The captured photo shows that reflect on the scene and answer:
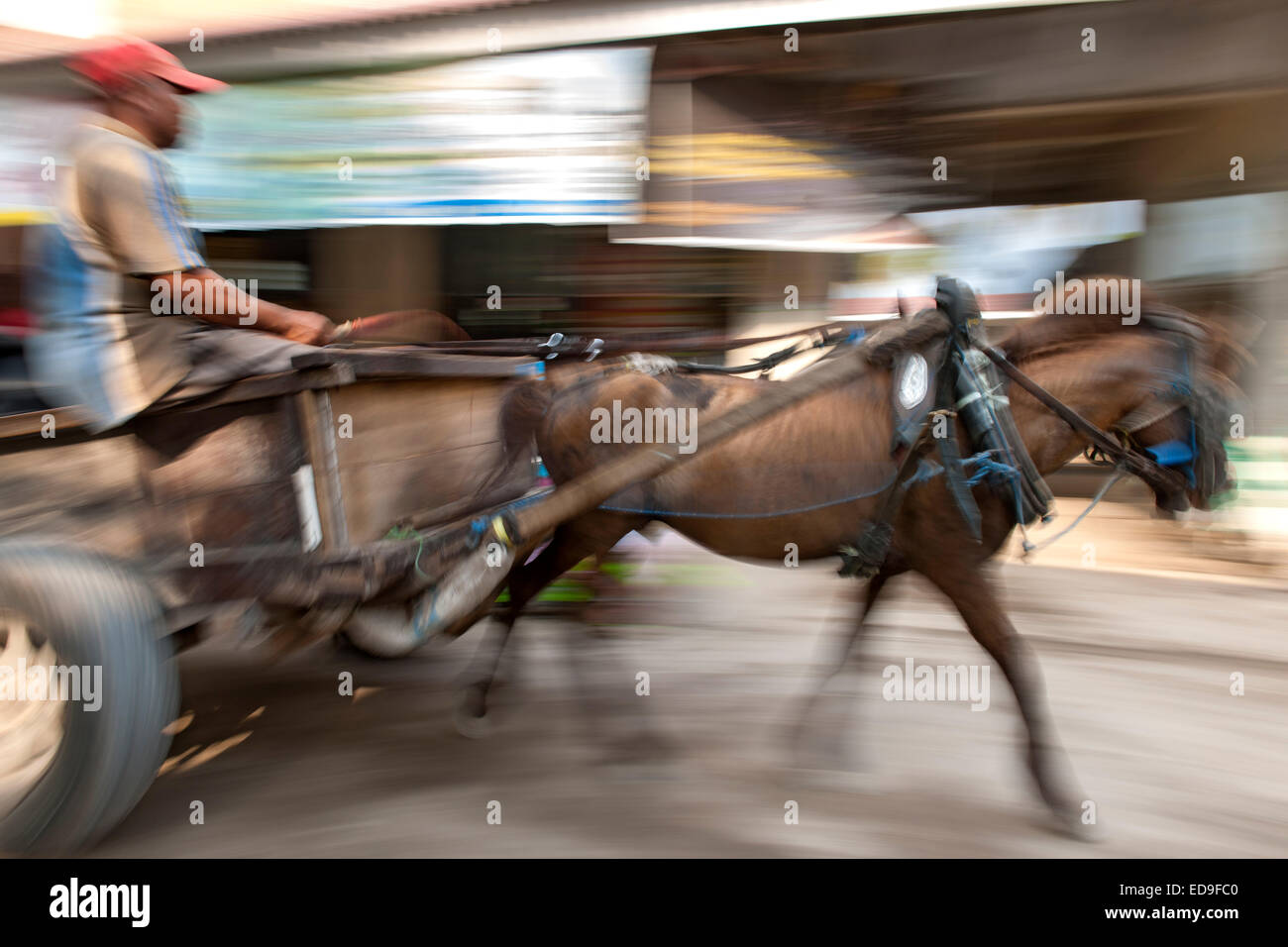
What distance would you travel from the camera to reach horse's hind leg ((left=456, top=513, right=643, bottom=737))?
315 cm

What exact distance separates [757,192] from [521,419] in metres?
4.19

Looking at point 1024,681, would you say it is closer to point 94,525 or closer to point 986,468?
point 986,468

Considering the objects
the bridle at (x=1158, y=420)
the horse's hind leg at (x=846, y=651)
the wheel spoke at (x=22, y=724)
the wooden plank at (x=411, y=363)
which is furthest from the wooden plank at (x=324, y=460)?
the bridle at (x=1158, y=420)

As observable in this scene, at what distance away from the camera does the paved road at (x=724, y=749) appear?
2.71 metres

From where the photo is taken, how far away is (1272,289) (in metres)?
6.16

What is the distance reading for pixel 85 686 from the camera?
2.26m

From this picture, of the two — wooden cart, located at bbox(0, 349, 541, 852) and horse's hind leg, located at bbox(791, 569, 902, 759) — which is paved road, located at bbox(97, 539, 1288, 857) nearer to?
horse's hind leg, located at bbox(791, 569, 902, 759)

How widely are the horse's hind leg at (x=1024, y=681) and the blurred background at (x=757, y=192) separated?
42.8 inches

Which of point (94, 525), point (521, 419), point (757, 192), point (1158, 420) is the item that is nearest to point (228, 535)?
point (94, 525)

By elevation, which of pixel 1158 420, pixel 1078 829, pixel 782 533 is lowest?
pixel 1078 829

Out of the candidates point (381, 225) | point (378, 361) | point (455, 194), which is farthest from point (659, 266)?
point (378, 361)

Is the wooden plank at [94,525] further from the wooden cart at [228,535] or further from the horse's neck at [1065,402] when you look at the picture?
the horse's neck at [1065,402]

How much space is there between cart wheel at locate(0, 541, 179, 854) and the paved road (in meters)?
0.31

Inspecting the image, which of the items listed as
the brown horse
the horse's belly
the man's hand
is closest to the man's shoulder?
the man's hand
